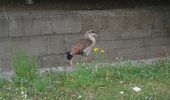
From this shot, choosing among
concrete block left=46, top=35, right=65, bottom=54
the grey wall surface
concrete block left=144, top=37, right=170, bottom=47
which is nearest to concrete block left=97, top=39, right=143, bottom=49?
the grey wall surface

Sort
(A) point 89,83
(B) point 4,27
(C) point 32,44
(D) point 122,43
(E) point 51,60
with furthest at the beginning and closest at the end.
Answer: (D) point 122,43, (E) point 51,60, (C) point 32,44, (B) point 4,27, (A) point 89,83

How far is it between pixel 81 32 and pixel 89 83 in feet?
9.33

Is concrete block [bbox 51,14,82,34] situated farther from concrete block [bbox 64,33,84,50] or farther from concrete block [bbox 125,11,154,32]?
concrete block [bbox 125,11,154,32]

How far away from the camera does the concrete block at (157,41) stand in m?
11.7

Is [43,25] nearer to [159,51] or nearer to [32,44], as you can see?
[32,44]

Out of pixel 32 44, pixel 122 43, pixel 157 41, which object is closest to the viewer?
pixel 32 44

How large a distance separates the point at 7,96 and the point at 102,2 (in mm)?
5516

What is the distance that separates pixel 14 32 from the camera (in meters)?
10.2

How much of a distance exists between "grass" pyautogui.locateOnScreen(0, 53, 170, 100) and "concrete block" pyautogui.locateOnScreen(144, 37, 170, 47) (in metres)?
2.21

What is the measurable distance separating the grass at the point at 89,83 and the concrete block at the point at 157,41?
2.21 m

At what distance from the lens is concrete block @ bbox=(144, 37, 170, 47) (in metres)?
11.7

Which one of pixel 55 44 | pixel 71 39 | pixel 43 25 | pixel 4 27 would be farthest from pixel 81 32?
pixel 4 27

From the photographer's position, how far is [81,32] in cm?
1091

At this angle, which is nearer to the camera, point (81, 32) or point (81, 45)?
point (81, 45)
